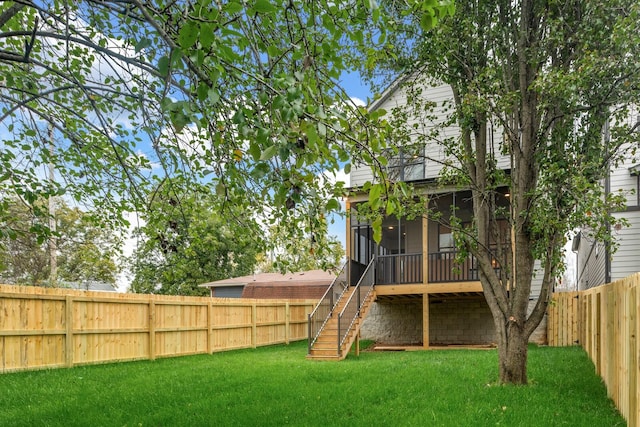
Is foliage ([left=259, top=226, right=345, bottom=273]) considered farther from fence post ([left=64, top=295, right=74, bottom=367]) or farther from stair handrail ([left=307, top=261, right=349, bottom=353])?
stair handrail ([left=307, top=261, right=349, bottom=353])

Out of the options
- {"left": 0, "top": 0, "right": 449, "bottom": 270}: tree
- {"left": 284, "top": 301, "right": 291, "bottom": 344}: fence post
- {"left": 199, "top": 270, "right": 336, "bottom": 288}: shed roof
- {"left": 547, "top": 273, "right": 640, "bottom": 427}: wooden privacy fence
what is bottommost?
{"left": 284, "top": 301, "right": 291, "bottom": 344}: fence post

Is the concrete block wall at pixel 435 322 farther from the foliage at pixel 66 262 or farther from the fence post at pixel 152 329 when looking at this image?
the foliage at pixel 66 262

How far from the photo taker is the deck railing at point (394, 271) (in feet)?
47.0

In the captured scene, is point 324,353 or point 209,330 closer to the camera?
point 324,353

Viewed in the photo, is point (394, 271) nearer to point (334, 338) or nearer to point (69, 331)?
point (334, 338)

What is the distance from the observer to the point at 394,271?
14438 millimetres

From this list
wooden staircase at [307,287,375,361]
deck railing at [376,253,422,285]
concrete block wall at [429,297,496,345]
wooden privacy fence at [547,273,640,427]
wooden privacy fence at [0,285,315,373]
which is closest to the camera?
wooden privacy fence at [547,273,640,427]

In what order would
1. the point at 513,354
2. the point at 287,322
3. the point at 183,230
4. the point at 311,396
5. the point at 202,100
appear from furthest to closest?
the point at 287,322, the point at 513,354, the point at 311,396, the point at 183,230, the point at 202,100

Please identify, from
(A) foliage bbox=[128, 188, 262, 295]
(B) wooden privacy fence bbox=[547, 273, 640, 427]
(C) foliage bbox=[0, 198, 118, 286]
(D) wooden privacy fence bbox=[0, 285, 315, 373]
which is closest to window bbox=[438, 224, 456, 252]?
(D) wooden privacy fence bbox=[0, 285, 315, 373]

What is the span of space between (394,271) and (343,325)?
275 centimetres

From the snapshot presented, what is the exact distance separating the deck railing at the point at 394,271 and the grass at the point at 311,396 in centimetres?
464

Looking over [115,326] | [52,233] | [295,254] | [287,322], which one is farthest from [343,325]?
[52,233]

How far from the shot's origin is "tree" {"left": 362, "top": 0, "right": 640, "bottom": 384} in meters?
6.48

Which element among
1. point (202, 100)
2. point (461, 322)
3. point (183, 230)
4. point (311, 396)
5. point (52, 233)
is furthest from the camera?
point (461, 322)
